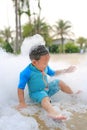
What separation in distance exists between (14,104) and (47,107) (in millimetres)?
560

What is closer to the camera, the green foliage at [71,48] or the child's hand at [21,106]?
the child's hand at [21,106]

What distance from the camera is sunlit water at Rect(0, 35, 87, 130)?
299cm

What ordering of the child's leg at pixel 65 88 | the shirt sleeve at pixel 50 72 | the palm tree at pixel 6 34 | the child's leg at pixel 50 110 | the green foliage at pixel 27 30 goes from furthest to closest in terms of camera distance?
1. the palm tree at pixel 6 34
2. the green foliage at pixel 27 30
3. the shirt sleeve at pixel 50 72
4. the child's leg at pixel 65 88
5. the child's leg at pixel 50 110

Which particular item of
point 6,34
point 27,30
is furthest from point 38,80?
point 6,34

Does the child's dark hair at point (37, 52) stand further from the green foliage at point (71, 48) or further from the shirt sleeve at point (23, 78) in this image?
the green foliage at point (71, 48)

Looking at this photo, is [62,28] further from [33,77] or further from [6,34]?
[33,77]

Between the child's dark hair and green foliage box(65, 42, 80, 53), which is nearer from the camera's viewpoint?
the child's dark hair

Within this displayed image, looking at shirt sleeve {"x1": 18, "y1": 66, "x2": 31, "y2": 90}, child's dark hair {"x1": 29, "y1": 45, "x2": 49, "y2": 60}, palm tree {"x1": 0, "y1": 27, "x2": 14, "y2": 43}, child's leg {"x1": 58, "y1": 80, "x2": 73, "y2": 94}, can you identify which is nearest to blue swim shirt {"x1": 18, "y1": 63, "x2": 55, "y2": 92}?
shirt sleeve {"x1": 18, "y1": 66, "x2": 31, "y2": 90}

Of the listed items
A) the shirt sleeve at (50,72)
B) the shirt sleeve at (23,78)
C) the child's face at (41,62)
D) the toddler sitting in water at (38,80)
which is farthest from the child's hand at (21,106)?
the shirt sleeve at (50,72)

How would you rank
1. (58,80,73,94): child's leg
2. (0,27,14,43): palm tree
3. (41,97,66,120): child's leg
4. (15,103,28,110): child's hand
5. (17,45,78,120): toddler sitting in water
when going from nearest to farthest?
(41,97,66,120): child's leg → (15,103,28,110): child's hand → (17,45,78,120): toddler sitting in water → (58,80,73,94): child's leg → (0,27,14,43): palm tree

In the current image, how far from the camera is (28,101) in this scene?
12.6ft

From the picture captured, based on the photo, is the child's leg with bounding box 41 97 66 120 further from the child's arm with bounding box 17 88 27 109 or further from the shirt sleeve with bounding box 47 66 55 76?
the shirt sleeve with bounding box 47 66 55 76

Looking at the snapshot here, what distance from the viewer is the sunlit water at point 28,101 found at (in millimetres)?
2992

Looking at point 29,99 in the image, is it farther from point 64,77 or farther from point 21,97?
point 64,77
